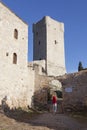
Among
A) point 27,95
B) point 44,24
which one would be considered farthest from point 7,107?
point 44,24

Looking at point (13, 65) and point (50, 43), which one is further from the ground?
point (50, 43)

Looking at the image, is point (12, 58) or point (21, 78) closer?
point (12, 58)

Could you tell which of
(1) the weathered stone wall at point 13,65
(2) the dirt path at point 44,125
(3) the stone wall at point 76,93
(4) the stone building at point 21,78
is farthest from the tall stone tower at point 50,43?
(2) the dirt path at point 44,125

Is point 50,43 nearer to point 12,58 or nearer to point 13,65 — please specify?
point 12,58

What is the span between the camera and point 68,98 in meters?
20.6

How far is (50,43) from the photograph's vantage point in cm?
4325

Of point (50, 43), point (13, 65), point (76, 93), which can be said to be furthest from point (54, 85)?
point (50, 43)

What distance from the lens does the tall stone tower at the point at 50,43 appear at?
4244 cm

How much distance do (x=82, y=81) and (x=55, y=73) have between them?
66.2ft

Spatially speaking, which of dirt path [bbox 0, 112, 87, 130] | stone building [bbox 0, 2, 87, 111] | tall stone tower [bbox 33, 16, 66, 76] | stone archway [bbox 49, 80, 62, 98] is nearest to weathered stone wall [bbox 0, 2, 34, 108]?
stone building [bbox 0, 2, 87, 111]

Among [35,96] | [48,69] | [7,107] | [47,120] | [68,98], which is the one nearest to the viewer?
[47,120]

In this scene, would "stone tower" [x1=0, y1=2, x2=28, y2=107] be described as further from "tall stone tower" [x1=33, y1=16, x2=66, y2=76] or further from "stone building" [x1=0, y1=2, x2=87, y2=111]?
"tall stone tower" [x1=33, y1=16, x2=66, y2=76]

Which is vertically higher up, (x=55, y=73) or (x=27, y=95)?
(x=55, y=73)

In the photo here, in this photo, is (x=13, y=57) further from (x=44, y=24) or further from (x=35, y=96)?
(x=44, y=24)
